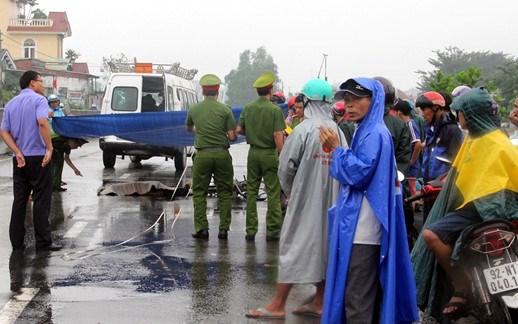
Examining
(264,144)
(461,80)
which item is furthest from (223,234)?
(461,80)

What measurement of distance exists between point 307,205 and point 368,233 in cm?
136

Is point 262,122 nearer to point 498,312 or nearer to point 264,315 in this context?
point 264,315

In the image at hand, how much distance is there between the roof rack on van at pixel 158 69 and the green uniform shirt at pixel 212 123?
1216 cm

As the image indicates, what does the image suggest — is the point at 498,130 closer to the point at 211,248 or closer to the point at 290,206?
the point at 290,206

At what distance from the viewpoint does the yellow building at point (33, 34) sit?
85.1m

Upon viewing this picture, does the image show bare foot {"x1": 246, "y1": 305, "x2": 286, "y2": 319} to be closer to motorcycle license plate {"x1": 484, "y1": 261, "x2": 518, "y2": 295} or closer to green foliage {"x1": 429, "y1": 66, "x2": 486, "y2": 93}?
motorcycle license plate {"x1": 484, "y1": 261, "x2": 518, "y2": 295}

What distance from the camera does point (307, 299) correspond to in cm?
714

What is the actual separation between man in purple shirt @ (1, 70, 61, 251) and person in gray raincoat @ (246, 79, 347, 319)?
126 inches

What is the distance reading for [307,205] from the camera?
20.9ft

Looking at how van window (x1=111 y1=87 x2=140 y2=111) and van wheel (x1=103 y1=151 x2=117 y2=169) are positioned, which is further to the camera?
van wheel (x1=103 y1=151 x2=117 y2=169)

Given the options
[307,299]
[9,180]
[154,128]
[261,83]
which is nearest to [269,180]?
[261,83]

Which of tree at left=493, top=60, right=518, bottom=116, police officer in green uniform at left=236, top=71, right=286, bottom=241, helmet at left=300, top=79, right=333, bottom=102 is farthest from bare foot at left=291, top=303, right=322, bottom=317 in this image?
tree at left=493, top=60, right=518, bottom=116

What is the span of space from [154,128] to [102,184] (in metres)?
2.92

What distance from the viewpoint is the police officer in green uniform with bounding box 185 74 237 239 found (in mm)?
9688
